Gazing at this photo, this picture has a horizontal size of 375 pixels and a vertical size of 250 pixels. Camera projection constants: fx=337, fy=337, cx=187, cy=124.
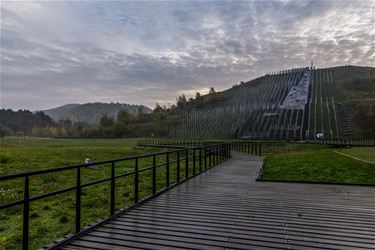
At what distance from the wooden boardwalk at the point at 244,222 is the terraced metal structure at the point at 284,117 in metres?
50.1

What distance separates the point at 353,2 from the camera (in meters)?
19.3

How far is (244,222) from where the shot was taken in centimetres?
533

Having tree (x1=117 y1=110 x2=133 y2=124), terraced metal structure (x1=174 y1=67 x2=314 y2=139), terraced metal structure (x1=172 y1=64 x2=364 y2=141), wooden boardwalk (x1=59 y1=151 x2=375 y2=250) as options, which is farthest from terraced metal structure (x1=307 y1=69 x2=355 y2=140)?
tree (x1=117 y1=110 x2=133 y2=124)

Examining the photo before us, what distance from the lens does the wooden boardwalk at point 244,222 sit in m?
4.32

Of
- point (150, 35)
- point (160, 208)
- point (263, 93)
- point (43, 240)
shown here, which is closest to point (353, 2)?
point (150, 35)

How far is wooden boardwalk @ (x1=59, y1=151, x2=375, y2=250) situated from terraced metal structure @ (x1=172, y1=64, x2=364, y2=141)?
50.1 meters

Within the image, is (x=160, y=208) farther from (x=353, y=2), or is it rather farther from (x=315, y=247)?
(x=353, y=2)

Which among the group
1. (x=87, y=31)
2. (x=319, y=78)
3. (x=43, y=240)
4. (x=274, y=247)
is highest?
(x=319, y=78)

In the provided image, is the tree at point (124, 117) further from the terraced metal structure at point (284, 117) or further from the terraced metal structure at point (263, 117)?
the terraced metal structure at point (263, 117)

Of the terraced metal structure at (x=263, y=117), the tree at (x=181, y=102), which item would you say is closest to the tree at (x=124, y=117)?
the tree at (x=181, y=102)

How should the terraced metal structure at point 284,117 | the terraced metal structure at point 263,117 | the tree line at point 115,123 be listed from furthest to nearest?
the tree line at point 115,123 → the terraced metal structure at point 263,117 → the terraced metal structure at point 284,117

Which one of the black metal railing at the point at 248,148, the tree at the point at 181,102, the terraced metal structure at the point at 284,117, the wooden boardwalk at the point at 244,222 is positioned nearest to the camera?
the wooden boardwalk at the point at 244,222

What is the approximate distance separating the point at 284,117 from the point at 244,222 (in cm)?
7320

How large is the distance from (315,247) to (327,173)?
1093cm
